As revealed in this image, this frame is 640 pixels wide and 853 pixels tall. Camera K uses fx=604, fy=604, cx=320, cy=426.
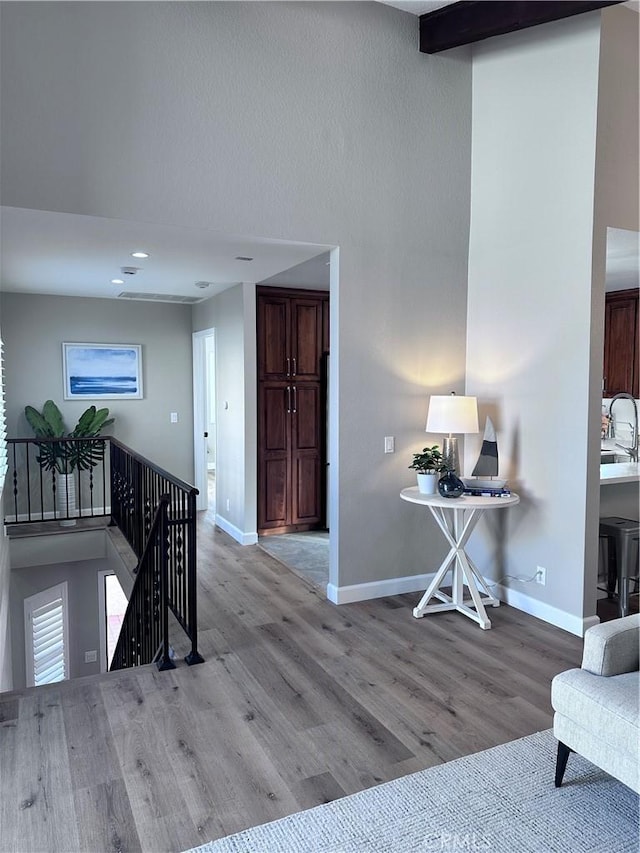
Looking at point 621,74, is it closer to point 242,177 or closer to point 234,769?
point 242,177

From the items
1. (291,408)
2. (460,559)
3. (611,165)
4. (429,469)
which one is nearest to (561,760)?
(460,559)

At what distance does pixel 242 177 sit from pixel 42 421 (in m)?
3.88

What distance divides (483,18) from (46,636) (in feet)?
22.5

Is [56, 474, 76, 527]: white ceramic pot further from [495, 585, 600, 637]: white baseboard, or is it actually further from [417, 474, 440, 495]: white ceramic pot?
[495, 585, 600, 637]: white baseboard

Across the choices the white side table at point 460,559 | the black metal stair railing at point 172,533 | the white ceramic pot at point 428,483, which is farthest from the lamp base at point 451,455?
the black metal stair railing at point 172,533

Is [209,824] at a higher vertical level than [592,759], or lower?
lower

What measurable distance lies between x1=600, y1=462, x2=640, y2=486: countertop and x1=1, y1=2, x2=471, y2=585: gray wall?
1.18 m

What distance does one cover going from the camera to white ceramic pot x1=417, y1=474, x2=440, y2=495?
3898mm

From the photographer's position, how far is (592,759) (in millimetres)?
2084

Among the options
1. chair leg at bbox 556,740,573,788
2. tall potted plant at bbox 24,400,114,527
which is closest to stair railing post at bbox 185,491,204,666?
chair leg at bbox 556,740,573,788

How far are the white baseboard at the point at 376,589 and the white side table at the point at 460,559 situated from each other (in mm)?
230

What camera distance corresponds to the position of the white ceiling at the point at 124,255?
357cm

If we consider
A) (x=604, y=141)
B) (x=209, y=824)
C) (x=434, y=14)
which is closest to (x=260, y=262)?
(x=434, y=14)

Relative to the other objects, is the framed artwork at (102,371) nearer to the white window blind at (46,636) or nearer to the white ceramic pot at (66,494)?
the white ceramic pot at (66,494)
